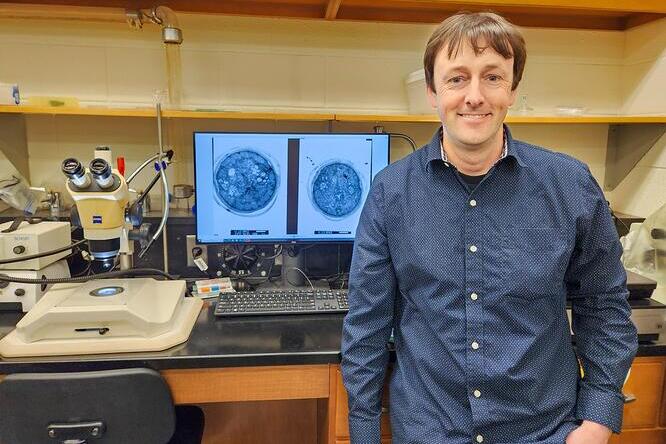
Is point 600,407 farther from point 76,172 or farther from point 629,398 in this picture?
point 76,172

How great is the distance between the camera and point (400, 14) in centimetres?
202

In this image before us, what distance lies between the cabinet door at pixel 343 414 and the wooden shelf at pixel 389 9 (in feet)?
4.42

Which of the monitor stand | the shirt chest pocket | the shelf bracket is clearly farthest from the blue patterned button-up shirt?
the shelf bracket

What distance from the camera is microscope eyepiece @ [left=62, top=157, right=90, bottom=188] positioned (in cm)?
110

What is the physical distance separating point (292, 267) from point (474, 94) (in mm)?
921

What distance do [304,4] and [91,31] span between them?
86 centimetres

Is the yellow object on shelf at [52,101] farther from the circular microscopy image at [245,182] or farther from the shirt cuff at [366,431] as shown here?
the shirt cuff at [366,431]

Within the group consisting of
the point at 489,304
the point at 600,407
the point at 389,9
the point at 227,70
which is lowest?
the point at 600,407

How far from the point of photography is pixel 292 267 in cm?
168

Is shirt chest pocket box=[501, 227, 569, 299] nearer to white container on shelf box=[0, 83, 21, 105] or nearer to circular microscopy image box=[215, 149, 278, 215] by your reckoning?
circular microscopy image box=[215, 149, 278, 215]

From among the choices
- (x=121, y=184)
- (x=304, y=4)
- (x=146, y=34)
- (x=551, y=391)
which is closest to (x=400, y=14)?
(x=304, y=4)

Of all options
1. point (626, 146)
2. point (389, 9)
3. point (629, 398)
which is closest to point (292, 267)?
point (629, 398)

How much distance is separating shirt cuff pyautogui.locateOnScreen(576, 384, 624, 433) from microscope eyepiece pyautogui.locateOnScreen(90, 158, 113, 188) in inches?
48.3

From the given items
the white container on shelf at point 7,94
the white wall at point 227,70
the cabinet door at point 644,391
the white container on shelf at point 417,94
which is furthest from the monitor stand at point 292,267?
the white container on shelf at point 7,94
